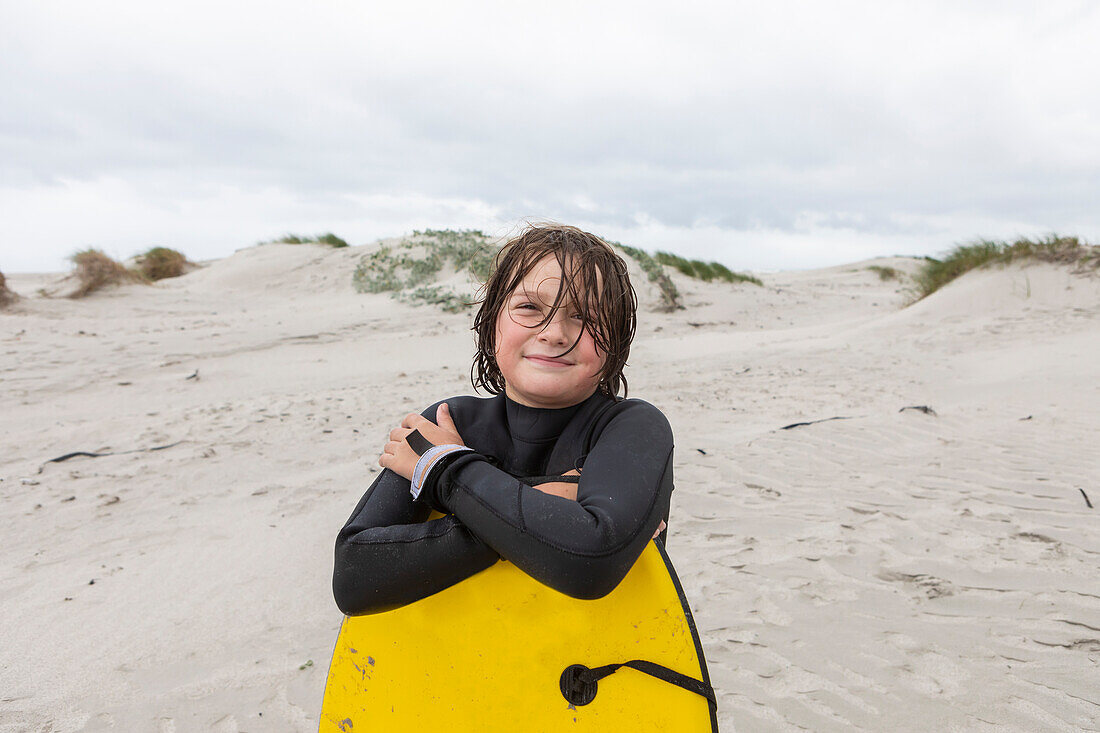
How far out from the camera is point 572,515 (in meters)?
1.18

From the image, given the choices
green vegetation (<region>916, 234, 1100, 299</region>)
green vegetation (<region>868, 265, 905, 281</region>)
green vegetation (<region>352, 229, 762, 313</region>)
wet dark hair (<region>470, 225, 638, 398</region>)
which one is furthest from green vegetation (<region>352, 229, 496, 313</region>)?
green vegetation (<region>868, 265, 905, 281</region>)

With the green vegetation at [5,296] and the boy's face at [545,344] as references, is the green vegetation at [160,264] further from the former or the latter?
the boy's face at [545,344]

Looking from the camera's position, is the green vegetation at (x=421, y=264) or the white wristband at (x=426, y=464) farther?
the green vegetation at (x=421, y=264)

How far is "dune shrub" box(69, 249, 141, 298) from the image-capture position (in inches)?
429

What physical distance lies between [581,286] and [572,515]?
20.8 inches

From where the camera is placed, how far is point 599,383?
164cm

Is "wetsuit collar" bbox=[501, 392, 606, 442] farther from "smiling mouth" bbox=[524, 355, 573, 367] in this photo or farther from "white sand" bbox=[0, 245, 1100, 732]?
"white sand" bbox=[0, 245, 1100, 732]

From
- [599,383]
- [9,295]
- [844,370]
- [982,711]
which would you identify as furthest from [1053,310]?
[9,295]

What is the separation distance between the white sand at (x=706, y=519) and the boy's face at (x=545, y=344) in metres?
1.26

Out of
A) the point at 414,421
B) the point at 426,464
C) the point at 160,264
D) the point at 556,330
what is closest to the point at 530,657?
the point at 426,464

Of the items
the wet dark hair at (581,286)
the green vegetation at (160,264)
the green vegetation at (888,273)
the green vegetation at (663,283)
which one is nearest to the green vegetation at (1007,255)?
the green vegetation at (663,283)

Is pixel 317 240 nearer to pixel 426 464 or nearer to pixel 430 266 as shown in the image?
pixel 430 266

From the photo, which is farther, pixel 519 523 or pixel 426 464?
pixel 426 464

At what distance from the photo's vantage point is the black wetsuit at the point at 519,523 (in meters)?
1.18
